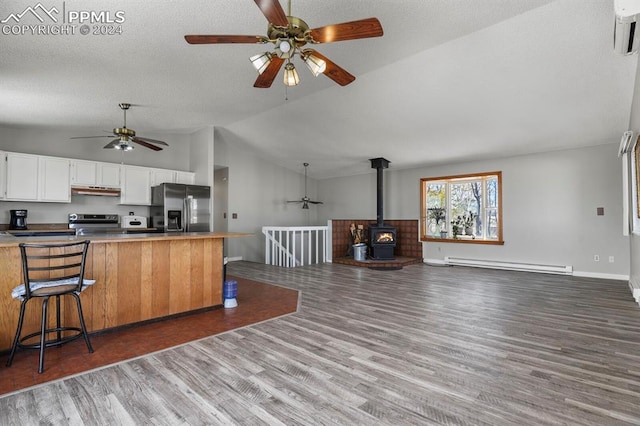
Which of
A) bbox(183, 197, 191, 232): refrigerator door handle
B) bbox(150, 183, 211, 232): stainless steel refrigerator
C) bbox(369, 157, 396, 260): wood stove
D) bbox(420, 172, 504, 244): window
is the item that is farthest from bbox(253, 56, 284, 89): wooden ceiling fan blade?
bbox(420, 172, 504, 244): window

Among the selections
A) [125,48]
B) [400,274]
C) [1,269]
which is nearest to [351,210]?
[400,274]

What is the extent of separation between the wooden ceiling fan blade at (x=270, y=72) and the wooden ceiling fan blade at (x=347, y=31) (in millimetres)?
393

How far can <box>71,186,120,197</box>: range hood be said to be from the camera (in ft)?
18.4

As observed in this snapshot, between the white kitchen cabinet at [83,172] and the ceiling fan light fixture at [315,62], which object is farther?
the white kitchen cabinet at [83,172]

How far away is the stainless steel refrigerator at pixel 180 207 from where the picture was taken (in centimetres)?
611

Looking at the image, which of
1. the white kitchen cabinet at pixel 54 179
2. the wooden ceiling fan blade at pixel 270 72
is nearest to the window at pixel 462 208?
the wooden ceiling fan blade at pixel 270 72

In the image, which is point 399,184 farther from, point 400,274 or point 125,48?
point 125,48

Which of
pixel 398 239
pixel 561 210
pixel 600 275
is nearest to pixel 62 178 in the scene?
pixel 398 239

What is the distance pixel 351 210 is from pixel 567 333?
22.4ft

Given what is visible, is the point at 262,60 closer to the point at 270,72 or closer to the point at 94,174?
the point at 270,72

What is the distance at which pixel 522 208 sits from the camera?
21.2 ft

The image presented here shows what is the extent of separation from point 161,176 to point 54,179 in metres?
1.75

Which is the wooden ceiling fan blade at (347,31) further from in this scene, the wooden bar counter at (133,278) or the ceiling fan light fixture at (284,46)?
the wooden bar counter at (133,278)

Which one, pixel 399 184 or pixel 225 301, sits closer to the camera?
pixel 225 301
